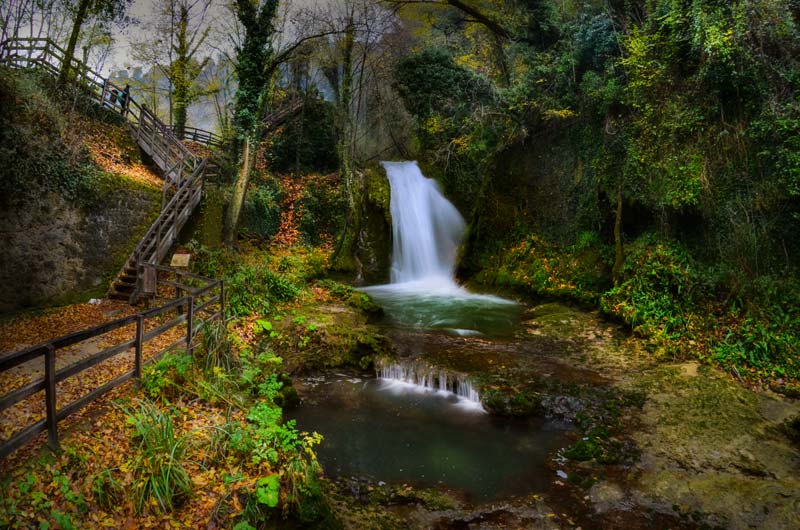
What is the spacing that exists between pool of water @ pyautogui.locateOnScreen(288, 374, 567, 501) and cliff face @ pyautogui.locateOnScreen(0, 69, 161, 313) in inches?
266

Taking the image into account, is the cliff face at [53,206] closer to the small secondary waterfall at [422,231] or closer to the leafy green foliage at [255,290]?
the leafy green foliage at [255,290]

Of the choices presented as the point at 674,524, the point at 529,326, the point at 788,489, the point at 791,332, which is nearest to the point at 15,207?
the point at 529,326

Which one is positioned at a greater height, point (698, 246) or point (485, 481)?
point (698, 246)

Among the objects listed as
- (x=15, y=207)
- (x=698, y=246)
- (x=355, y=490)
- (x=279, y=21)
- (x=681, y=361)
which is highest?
(x=279, y=21)

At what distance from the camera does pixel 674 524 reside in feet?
14.1

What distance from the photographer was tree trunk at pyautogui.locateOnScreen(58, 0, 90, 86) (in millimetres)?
11898

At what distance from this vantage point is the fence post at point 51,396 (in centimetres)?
370

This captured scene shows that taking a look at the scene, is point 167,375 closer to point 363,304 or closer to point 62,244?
point 363,304

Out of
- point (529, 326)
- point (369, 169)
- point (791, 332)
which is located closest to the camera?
point (791, 332)

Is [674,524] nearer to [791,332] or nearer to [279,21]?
[791,332]

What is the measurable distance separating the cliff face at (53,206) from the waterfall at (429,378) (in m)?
7.59

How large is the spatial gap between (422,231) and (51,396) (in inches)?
551

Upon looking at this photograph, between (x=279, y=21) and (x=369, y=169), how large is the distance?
8463 mm

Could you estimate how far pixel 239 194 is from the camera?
43.5 ft
